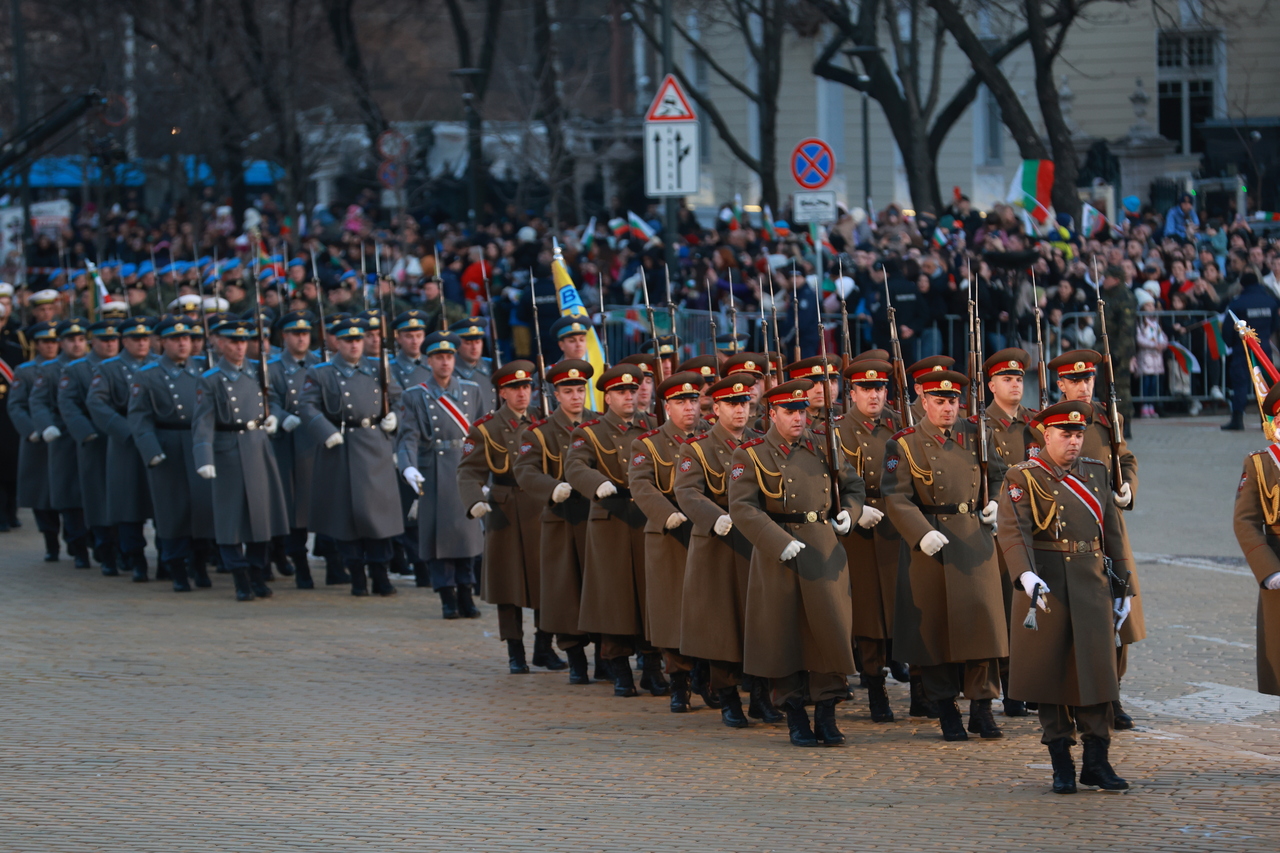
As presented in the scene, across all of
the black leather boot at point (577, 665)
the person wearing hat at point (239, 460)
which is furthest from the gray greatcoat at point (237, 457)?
the black leather boot at point (577, 665)

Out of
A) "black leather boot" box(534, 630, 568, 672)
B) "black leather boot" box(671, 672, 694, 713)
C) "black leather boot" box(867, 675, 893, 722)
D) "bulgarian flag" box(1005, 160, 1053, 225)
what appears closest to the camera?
"black leather boot" box(867, 675, 893, 722)

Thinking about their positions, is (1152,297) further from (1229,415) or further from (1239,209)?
(1239,209)

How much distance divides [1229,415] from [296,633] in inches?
486

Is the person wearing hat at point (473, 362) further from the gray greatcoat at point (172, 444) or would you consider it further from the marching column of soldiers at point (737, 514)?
the gray greatcoat at point (172, 444)

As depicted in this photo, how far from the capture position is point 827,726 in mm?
8883

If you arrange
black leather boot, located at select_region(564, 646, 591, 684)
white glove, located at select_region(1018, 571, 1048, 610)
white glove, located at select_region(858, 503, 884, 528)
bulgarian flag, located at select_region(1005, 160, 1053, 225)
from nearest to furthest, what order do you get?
white glove, located at select_region(1018, 571, 1048, 610) < white glove, located at select_region(858, 503, 884, 528) < black leather boot, located at select_region(564, 646, 591, 684) < bulgarian flag, located at select_region(1005, 160, 1053, 225)

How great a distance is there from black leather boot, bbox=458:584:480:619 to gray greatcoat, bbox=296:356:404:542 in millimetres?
973

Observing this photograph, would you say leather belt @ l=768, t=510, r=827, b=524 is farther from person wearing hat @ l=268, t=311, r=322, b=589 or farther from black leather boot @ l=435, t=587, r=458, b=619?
person wearing hat @ l=268, t=311, r=322, b=589

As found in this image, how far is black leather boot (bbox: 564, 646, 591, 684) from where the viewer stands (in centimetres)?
1070

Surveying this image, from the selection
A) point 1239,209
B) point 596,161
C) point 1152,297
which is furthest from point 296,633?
point 596,161

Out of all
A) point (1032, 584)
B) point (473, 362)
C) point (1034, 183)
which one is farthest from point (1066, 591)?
point (1034, 183)

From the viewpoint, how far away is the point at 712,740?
9.01 m

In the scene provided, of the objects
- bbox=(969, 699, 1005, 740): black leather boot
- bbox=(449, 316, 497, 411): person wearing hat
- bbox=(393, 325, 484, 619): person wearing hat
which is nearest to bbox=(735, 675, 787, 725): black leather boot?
bbox=(969, 699, 1005, 740): black leather boot

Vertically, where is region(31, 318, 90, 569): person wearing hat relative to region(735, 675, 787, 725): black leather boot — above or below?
above
